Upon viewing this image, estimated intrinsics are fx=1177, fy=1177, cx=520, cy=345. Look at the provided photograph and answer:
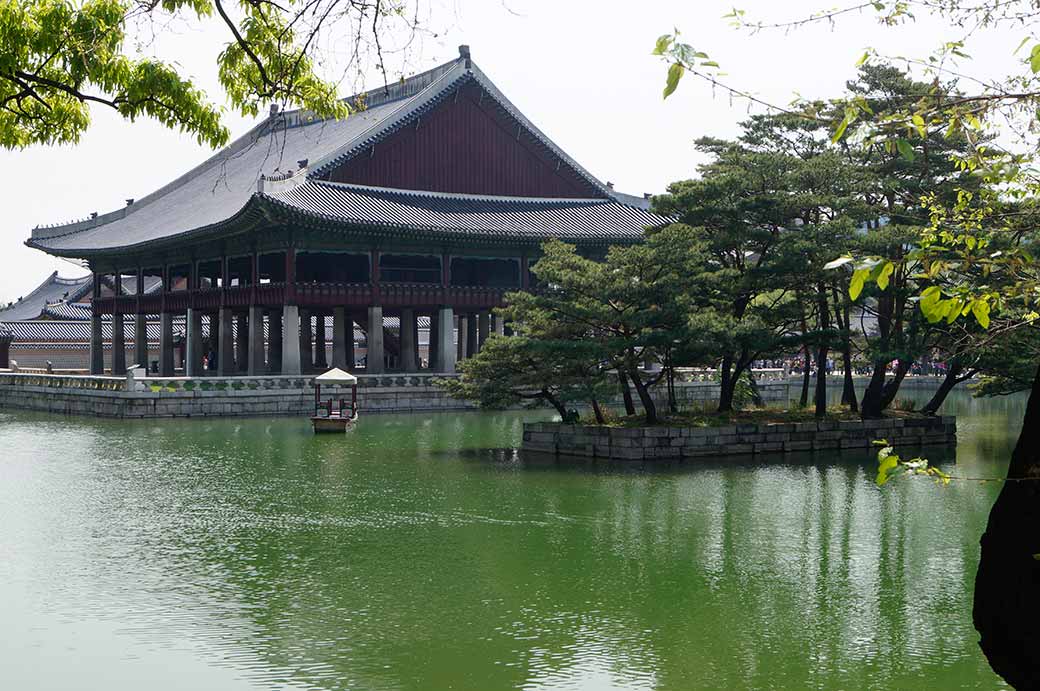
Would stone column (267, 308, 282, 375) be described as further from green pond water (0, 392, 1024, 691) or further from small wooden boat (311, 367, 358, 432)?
green pond water (0, 392, 1024, 691)

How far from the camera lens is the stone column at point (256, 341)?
47.0 metres

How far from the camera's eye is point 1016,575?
6.02 meters

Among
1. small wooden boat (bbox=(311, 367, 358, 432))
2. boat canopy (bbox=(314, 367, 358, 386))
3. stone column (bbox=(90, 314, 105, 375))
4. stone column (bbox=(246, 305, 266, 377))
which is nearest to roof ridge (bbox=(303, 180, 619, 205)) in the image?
stone column (bbox=(246, 305, 266, 377))

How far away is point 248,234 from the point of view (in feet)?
153

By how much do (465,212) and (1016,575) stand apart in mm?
45434

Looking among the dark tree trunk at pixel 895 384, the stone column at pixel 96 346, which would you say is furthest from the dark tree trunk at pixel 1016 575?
the stone column at pixel 96 346

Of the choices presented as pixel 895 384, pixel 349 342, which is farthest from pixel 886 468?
pixel 349 342

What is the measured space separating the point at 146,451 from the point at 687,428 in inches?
531

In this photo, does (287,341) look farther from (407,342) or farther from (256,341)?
(407,342)

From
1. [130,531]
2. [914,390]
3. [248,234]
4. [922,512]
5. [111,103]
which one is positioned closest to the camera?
[111,103]

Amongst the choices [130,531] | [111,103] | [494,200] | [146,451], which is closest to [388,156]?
[494,200]

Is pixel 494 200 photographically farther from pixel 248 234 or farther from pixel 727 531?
pixel 727 531

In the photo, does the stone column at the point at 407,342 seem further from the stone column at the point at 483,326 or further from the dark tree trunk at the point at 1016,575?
the dark tree trunk at the point at 1016,575

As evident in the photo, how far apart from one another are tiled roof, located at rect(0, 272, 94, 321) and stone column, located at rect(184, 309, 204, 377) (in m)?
19.3
